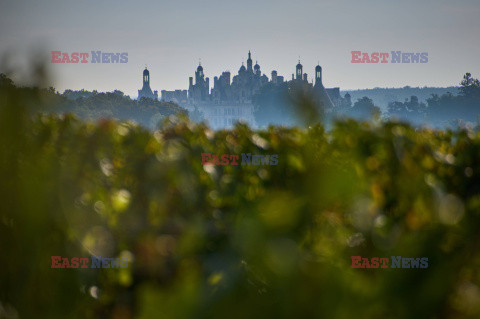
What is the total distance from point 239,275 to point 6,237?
39 cm

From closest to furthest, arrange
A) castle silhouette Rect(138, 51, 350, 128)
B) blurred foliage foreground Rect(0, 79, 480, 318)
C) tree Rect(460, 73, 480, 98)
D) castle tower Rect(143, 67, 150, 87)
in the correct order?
blurred foliage foreground Rect(0, 79, 480, 318)
tree Rect(460, 73, 480, 98)
castle tower Rect(143, 67, 150, 87)
castle silhouette Rect(138, 51, 350, 128)

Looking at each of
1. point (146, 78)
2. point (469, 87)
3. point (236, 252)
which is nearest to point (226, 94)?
point (146, 78)

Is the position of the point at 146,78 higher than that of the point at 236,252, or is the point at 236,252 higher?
the point at 146,78

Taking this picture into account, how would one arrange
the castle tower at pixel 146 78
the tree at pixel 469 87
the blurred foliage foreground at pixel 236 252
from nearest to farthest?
the blurred foliage foreground at pixel 236 252
the tree at pixel 469 87
the castle tower at pixel 146 78

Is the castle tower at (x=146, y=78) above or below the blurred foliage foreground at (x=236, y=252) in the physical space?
above

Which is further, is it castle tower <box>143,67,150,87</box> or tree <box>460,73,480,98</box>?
castle tower <box>143,67,150,87</box>

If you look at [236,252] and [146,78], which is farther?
[146,78]

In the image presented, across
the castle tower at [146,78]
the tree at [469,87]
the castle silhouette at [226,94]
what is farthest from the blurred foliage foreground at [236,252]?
the castle silhouette at [226,94]

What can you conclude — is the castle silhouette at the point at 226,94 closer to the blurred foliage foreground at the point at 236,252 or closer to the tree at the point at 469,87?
the tree at the point at 469,87

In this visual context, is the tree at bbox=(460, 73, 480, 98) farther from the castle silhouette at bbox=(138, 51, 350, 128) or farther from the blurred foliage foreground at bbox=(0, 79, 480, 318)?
the blurred foliage foreground at bbox=(0, 79, 480, 318)

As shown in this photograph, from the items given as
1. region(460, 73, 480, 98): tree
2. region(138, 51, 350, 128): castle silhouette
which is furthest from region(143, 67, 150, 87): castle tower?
region(460, 73, 480, 98): tree

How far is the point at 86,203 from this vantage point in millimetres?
1415

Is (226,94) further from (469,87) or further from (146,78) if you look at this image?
(469,87)

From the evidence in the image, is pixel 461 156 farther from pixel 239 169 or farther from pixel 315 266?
pixel 315 266
